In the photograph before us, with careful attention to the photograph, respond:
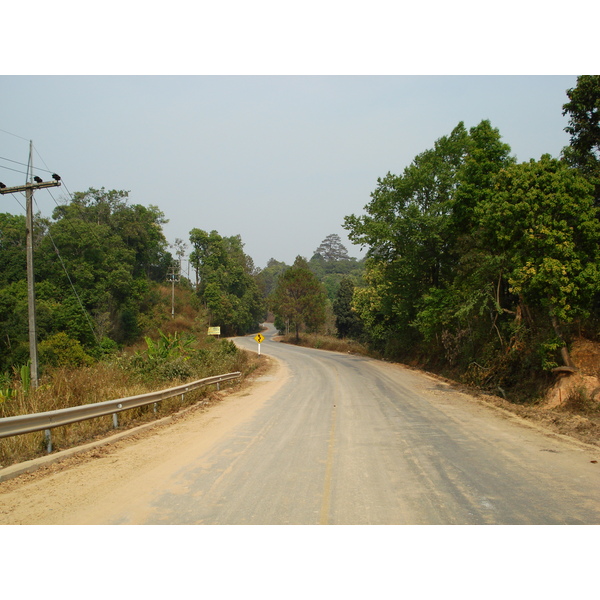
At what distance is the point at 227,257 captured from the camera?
9025 cm

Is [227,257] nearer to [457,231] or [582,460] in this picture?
[457,231]

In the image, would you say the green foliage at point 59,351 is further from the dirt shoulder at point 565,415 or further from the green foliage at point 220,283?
the green foliage at point 220,283

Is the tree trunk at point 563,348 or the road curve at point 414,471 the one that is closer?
the road curve at point 414,471

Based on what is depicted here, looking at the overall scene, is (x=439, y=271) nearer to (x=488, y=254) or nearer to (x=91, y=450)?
(x=488, y=254)

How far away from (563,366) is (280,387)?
1085 centimetres

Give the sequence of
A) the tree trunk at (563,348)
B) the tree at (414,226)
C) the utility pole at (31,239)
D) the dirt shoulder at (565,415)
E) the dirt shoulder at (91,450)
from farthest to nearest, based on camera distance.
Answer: the tree at (414,226) < the utility pole at (31,239) < the tree trunk at (563,348) < the dirt shoulder at (565,415) < the dirt shoulder at (91,450)

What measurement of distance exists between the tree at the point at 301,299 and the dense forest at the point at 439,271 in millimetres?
160

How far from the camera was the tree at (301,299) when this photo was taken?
66750 mm

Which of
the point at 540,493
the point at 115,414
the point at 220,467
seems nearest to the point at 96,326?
the point at 115,414

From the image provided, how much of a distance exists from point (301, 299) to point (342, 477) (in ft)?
199

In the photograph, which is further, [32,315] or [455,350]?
[455,350]

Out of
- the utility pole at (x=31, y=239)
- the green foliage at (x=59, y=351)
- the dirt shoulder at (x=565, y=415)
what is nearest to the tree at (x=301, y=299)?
the green foliage at (x=59, y=351)

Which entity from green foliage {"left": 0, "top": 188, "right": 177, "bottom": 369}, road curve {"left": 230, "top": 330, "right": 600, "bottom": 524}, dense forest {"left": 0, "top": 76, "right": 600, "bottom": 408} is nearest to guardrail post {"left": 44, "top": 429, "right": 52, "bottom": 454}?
road curve {"left": 230, "top": 330, "right": 600, "bottom": 524}

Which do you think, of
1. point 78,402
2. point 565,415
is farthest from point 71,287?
point 565,415
